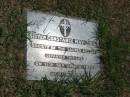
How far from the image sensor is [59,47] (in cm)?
400

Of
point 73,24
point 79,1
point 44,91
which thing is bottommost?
point 44,91

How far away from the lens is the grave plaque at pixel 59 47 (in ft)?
12.5

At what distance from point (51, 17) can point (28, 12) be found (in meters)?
0.27

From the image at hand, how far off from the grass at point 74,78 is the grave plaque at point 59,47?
70mm

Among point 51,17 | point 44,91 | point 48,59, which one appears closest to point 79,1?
point 51,17

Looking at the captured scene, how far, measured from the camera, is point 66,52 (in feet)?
13.3

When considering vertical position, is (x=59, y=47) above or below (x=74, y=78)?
above

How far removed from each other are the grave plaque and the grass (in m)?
0.07

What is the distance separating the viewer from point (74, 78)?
404 centimetres

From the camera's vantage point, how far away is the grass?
3734mm

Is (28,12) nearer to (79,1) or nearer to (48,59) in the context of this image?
(48,59)

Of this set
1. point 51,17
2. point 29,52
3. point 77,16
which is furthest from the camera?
point 77,16

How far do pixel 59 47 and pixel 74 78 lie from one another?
1.11 ft

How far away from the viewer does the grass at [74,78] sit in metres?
3.73
